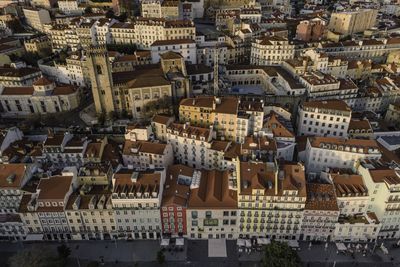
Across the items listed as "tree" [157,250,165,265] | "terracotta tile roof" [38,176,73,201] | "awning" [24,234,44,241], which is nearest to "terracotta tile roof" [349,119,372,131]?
"tree" [157,250,165,265]

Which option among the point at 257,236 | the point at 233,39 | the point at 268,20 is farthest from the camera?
the point at 268,20

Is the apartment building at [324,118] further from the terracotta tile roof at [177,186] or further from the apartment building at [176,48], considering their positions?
the apartment building at [176,48]


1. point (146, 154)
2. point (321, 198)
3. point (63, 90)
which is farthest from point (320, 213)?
point (63, 90)

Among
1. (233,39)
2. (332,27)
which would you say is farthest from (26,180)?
(332,27)

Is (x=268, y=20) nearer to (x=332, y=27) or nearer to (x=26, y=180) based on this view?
(x=332, y=27)

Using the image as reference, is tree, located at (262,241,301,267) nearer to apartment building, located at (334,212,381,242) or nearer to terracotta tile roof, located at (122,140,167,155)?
apartment building, located at (334,212,381,242)

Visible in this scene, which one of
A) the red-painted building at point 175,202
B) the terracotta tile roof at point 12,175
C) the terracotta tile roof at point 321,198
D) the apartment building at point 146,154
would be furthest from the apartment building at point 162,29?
the terracotta tile roof at point 321,198
